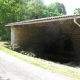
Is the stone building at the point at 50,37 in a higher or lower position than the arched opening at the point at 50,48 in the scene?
higher

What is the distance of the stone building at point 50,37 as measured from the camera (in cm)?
1603

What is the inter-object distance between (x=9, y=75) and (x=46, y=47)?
11918 millimetres

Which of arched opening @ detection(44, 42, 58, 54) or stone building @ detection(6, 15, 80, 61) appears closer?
stone building @ detection(6, 15, 80, 61)

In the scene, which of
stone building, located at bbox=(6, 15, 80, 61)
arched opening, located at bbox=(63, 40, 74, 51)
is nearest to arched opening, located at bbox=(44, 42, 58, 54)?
stone building, located at bbox=(6, 15, 80, 61)

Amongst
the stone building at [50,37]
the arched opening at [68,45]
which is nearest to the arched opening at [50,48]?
the stone building at [50,37]

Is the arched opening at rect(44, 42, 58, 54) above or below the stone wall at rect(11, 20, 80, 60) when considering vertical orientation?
below

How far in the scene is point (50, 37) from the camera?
18.7m

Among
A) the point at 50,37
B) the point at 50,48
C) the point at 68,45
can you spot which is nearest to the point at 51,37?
the point at 50,37

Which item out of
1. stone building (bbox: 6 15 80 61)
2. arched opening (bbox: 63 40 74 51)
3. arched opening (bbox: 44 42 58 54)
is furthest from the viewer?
arched opening (bbox: 44 42 58 54)

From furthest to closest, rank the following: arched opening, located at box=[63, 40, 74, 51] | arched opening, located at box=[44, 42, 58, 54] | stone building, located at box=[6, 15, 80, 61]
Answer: arched opening, located at box=[44, 42, 58, 54] < arched opening, located at box=[63, 40, 74, 51] < stone building, located at box=[6, 15, 80, 61]

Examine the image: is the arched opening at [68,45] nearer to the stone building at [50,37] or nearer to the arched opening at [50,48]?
the stone building at [50,37]

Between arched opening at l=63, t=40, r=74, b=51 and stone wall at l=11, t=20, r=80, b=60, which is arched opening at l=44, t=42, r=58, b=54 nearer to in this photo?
stone wall at l=11, t=20, r=80, b=60

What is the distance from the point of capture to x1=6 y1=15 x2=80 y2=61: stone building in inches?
631

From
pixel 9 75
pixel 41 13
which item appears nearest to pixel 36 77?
pixel 9 75
